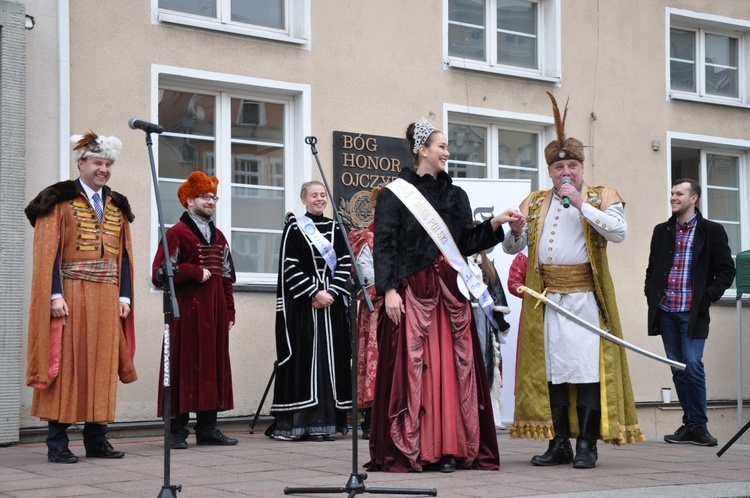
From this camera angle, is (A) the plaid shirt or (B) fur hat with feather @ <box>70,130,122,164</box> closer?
(B) fur hat with feather @ <box>70,130,122,164</box>

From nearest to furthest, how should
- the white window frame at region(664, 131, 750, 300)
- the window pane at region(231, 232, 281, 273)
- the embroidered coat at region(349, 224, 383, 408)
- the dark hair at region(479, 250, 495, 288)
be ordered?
the embroidered coat at region(349, 224, 383, 408) → the dark hair at region(479, 250, 495, 288) → the window pane at region(231, 232, 281, 273) → the white window frame at region(664, 131, 750, 300)

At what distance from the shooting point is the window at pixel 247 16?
1023 centimetres

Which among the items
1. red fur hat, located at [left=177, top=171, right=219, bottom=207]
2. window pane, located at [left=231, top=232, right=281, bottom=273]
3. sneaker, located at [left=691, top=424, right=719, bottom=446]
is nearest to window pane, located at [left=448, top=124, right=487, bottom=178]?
window pane, located at [left=231, top=232, right=281, bottom=273]

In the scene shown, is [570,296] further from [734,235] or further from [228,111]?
[734,235]

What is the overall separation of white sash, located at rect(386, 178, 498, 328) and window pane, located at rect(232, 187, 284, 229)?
12.9 ft

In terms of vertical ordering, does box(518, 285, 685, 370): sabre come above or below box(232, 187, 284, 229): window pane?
below

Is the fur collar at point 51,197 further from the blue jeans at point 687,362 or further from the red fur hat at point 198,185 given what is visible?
the blue jeans at point 687,362

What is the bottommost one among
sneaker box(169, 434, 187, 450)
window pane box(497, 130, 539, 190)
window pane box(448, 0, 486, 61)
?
sneaker box(169, 434, 187, 450)

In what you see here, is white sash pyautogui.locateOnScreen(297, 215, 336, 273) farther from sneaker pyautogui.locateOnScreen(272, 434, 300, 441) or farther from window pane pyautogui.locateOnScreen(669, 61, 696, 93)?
window pane pyautogui.locateOnScreen(669, 61, 696, 93)

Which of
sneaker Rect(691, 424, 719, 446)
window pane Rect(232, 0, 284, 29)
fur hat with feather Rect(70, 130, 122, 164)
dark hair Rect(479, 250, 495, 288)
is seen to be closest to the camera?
fur hat with feather Rect(70, 130, 122, 164)

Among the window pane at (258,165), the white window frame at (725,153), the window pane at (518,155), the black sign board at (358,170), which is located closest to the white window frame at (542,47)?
the window pane at (518,155)

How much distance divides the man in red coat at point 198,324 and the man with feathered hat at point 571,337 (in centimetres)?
257

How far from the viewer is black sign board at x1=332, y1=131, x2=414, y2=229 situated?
35.8 ft

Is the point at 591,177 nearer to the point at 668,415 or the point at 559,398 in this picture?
the point at 668,415
